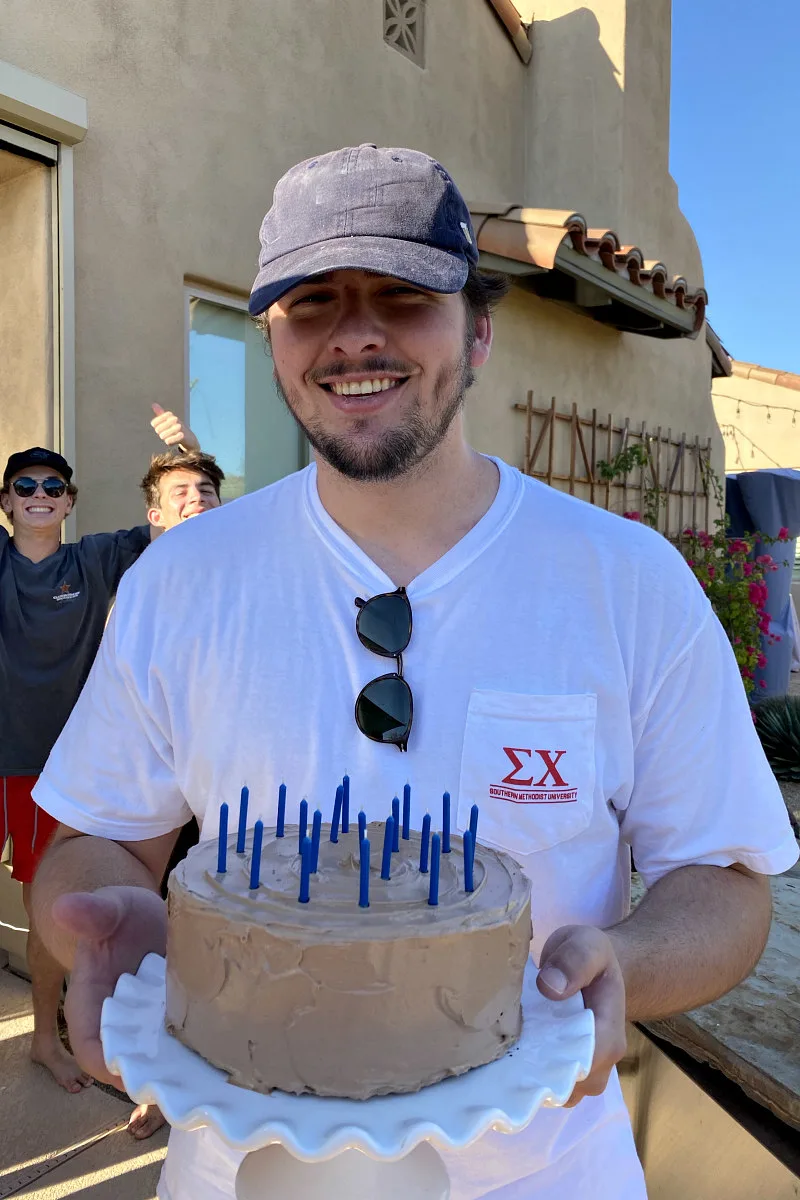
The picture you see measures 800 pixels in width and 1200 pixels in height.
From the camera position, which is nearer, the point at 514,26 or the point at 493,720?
the point at 493,720

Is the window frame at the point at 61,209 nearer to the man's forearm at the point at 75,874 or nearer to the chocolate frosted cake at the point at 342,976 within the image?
the man's forearm at the point at 75,874

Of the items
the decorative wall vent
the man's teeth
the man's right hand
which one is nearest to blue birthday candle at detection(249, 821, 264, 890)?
the man's right hand

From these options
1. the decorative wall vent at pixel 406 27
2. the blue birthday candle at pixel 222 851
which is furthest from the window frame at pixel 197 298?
the blue birthday candle at pixel 222 851

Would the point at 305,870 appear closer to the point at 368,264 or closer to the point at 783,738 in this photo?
the point at 368,264

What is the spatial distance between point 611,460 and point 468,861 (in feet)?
24.7

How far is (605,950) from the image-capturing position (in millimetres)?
992

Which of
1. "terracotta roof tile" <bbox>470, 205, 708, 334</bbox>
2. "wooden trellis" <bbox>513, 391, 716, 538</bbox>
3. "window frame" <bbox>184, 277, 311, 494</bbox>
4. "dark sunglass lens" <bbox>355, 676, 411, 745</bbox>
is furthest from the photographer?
"wooden trellis" <bbox>513, 391, 716, 538</bbox>

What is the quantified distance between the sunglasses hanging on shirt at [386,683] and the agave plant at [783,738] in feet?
18.6

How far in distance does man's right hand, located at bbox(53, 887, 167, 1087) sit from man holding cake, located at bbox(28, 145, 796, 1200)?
0.01 m

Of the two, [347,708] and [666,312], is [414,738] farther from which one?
[666,312]

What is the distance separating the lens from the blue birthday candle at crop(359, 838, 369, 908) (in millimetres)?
890

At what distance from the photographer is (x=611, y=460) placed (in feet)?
26.8

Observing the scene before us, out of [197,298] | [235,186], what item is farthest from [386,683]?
[235,186]

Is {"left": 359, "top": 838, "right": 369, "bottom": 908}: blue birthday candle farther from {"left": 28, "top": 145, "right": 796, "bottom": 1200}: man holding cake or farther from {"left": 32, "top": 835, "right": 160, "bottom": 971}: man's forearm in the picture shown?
{"left": 32, "top": 835, "right": 160, "bottom": 971}: man's forearm
